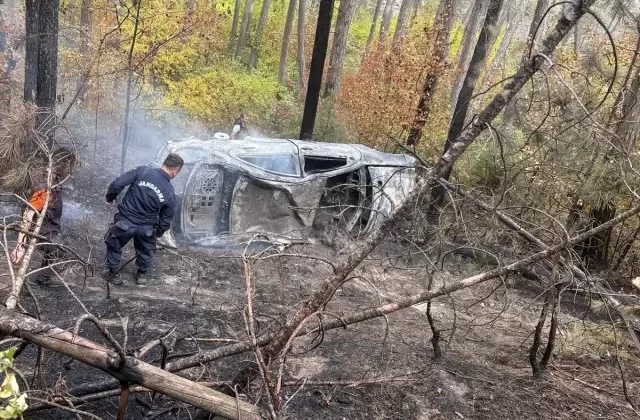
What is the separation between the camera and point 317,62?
9758 mm

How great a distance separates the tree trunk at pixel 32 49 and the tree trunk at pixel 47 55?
17 cm

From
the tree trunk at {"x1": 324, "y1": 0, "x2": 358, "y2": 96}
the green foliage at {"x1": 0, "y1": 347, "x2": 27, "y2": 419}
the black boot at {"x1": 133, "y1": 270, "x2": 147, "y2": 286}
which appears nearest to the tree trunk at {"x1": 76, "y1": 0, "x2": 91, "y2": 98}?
the black boot at {"x1": 133, "y1": 270, "x2": 147, "y2": 286}

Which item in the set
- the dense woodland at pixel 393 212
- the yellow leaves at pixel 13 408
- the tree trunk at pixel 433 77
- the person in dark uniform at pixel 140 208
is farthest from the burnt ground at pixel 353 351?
the tree trunk at pixel 433 77

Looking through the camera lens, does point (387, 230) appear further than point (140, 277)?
No

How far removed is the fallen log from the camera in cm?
242

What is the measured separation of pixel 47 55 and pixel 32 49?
460 millimetres

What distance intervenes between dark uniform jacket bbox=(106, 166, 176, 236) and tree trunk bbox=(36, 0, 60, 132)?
1.99m

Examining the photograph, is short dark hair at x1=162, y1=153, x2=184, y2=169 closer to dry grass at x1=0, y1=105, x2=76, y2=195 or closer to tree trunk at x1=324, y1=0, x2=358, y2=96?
dry grass at x1=0, y1=105, x2=76, y2=195

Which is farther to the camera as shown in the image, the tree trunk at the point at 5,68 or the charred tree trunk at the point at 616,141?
the tree trunk at the point at 5,68

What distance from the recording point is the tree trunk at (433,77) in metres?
11.0

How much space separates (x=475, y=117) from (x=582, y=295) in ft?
21.2

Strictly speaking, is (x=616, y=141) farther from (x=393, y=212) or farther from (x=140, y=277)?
(x=140, y=277)

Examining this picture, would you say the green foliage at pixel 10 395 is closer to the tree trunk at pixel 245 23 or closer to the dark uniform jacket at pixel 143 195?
the dark uniform jacket at pixel 143 195

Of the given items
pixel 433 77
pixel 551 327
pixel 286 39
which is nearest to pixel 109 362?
pixel 551 327
